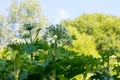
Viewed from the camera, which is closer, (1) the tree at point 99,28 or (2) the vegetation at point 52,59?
(2) the vegetation at point 52,59

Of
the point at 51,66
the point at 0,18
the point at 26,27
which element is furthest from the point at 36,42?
the point at 0,18

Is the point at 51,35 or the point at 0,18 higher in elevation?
the point at 0,18

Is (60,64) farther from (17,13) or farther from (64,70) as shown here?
(17,13)

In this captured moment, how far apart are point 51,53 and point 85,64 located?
0.10 m

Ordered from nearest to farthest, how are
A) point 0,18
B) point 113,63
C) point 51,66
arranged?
point 51,66, point 113,63, point 0,18

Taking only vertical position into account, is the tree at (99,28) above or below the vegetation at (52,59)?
above

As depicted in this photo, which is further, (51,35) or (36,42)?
(36,42)

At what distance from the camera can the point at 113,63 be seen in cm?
127

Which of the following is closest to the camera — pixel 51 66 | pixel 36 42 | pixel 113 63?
pixel 51 66

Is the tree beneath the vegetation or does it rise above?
above

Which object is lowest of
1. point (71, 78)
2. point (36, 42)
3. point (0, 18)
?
point (71, 78)

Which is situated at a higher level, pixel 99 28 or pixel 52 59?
pixel 99 28

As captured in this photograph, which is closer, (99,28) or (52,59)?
(52,59)

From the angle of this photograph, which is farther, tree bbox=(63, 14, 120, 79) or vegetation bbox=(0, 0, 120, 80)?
tree bbox=(63, 14, 120, 79)
